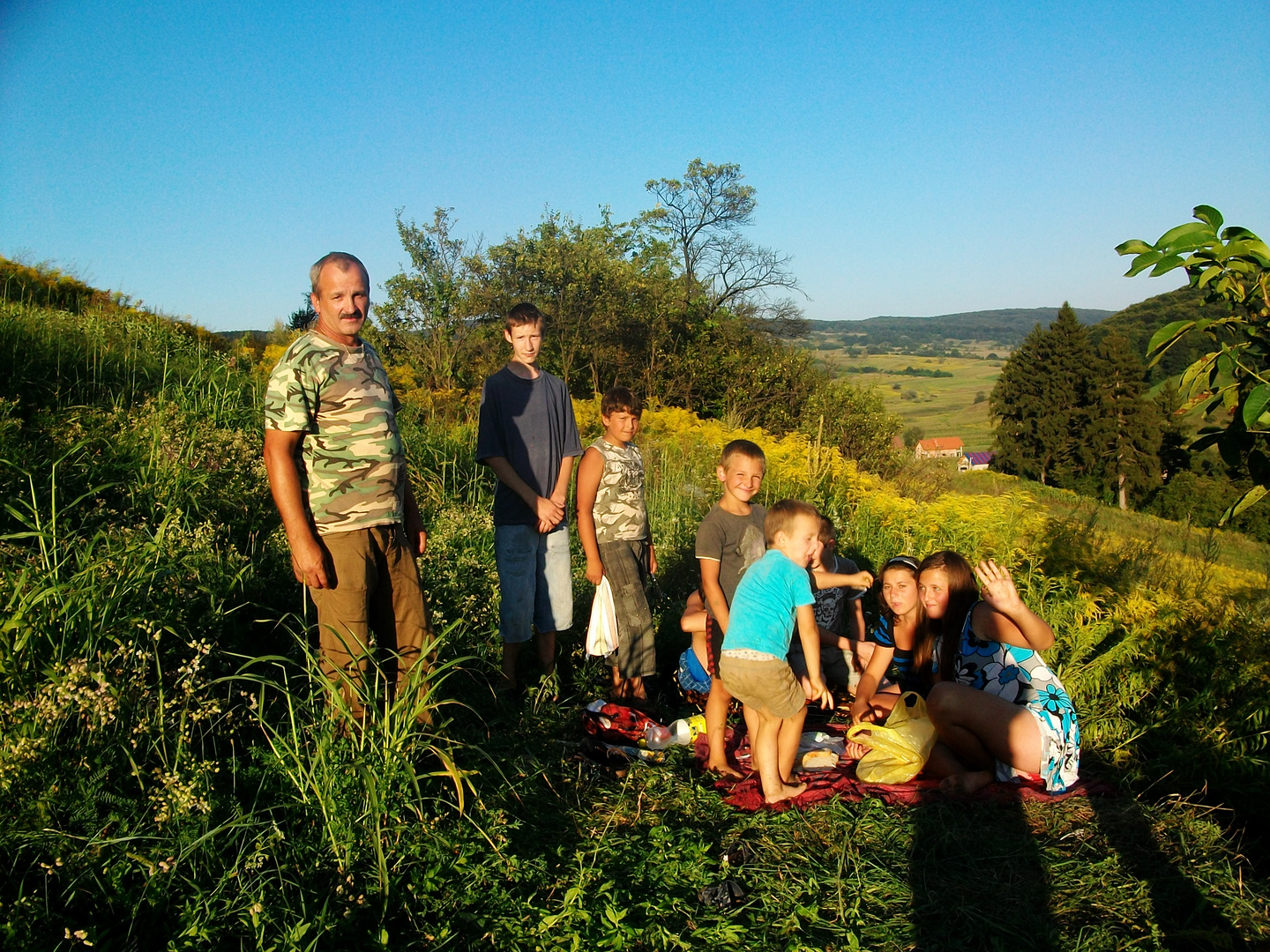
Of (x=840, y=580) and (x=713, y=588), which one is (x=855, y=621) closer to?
(x=840, y=580)

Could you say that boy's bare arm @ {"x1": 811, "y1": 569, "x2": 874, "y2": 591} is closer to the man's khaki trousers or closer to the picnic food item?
the picnic food item

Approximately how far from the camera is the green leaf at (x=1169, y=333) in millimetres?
2134

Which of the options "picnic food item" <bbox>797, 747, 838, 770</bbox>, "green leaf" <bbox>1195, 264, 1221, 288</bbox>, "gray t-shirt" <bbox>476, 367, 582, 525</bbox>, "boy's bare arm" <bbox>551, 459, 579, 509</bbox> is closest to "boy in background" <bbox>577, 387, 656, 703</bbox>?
"boy's bare arm" <bbox>551, 459, 579, 509</bbox>

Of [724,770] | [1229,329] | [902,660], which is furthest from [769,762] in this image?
[1229,329]

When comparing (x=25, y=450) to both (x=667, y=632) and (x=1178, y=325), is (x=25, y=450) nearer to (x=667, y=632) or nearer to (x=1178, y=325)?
(x=667, y=632)

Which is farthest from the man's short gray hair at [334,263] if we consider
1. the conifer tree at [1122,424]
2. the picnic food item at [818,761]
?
the conifer tree at [1122,424]

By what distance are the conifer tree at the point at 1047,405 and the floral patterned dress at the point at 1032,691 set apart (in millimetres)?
46042

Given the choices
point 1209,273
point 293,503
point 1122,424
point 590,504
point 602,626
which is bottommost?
point 1122,424

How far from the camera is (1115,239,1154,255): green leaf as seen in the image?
6.99 feet

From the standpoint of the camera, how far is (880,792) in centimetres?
354

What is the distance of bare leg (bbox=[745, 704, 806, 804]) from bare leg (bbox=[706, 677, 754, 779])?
237 millimetres

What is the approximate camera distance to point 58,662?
2.48m

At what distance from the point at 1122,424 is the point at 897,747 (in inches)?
1827

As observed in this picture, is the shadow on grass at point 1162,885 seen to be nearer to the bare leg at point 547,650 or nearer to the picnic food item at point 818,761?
the picnic food item at point 818,761
